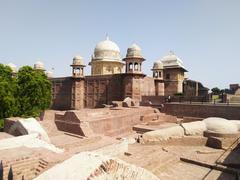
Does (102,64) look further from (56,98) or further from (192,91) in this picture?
(192,91)

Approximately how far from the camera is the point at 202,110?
18.0 m

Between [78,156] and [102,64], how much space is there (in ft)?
81.4

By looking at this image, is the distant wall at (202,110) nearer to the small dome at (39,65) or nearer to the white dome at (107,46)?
the white dome at (107,46)

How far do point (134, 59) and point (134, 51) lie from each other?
95cm

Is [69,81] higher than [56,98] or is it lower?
higher

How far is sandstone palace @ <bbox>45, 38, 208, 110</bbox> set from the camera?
23109 mm

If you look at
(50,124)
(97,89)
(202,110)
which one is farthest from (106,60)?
(50,124)

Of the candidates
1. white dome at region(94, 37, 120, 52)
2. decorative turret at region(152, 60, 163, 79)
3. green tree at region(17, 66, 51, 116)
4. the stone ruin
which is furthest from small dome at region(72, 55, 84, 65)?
the stone ruin

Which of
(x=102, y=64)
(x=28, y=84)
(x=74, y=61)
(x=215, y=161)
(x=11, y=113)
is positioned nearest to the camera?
(x=215, y=161)

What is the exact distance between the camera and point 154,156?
935 cm

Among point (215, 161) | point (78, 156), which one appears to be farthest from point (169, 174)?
point (78, 156)

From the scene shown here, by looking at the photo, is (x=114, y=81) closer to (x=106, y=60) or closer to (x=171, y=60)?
(x=106, y=60)

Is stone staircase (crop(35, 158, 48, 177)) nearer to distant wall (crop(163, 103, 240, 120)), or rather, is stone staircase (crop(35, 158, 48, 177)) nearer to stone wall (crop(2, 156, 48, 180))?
stone wall (crop(2, 156, 48, 180))

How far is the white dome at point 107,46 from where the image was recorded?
30358 millimetres
